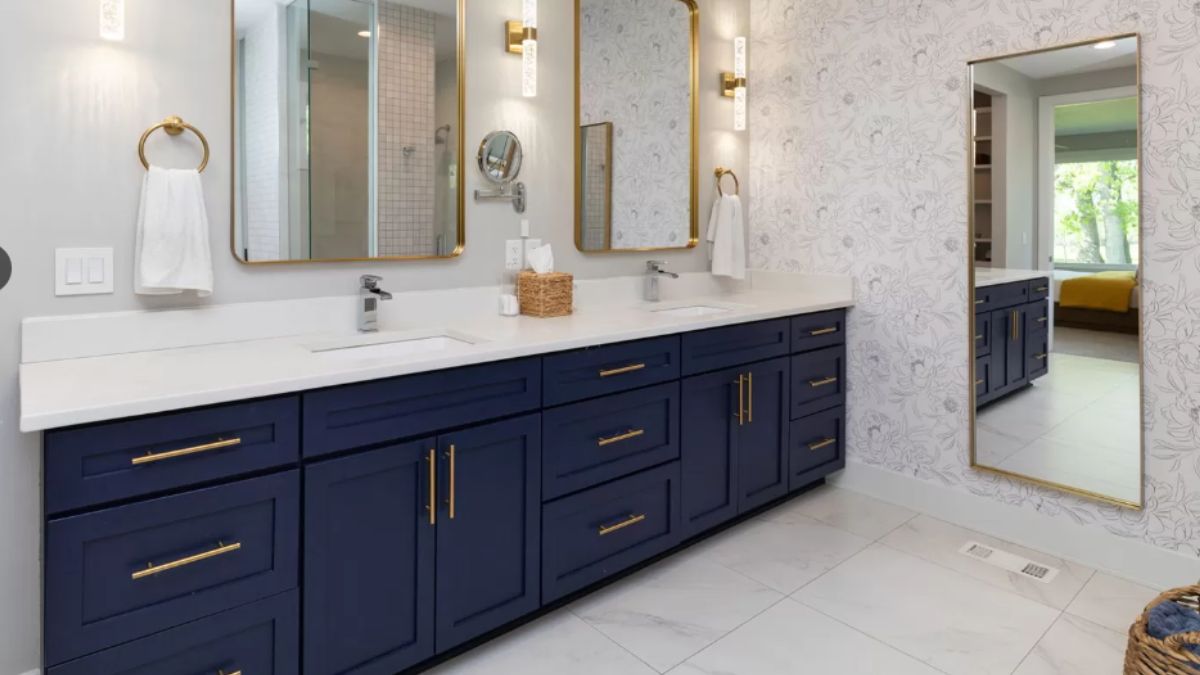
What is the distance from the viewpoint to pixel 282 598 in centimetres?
158

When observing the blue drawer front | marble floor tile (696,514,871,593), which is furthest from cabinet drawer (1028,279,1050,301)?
the blue drawer front

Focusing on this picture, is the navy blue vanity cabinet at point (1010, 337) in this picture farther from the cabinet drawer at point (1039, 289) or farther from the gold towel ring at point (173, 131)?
the gold towel ring at point (173, 131)

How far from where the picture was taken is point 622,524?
2.28 m

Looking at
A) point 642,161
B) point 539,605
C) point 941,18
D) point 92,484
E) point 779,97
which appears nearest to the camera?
point 92,484

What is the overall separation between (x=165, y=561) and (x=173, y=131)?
42.5 inches

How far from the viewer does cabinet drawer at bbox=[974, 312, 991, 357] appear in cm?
278

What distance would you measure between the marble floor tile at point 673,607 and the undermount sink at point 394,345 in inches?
34.9

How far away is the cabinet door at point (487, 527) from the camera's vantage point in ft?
6.04

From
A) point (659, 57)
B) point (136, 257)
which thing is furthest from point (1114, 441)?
point (136, 257)

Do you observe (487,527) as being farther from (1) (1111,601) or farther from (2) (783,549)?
(1) (1111,601)

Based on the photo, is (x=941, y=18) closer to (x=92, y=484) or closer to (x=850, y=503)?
(x=850, y=503)

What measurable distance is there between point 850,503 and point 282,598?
232cm

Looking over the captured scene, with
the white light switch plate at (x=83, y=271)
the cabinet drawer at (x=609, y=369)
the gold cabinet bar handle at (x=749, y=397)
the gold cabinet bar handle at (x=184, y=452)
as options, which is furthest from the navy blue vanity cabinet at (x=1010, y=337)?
the white light switch plate at (x=83, y=271)

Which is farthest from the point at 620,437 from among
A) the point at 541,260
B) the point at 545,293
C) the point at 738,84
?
the point at 738,84
